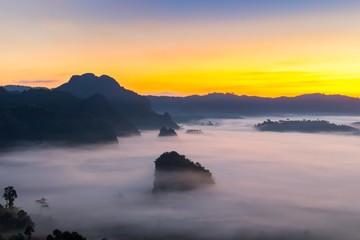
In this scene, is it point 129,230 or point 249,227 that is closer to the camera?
point 129,230

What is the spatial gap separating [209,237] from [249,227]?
3235cm

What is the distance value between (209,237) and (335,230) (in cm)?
6533

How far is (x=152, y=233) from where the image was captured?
153 meters

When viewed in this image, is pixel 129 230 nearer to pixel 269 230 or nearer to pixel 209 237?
pixel 209 237

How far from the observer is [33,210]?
175 meters

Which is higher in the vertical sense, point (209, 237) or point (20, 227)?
point (20, 227)

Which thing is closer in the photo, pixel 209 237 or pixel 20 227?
pixel 20 227

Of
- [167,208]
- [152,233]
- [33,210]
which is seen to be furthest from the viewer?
[167,208]

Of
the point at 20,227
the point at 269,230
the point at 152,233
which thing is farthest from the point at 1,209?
the point at 269,230

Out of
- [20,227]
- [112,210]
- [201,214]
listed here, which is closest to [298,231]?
[201,214]

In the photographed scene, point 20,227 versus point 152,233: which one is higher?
point 20,227

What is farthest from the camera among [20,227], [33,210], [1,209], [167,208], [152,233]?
[167,208]

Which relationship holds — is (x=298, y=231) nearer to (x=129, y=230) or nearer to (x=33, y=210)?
(x=129, y=230)

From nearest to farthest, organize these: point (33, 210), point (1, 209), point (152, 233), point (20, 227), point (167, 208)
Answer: point (20, 227)
point (1, 209)
point (152, 233)
point (33, 210)
point (167, 208)
